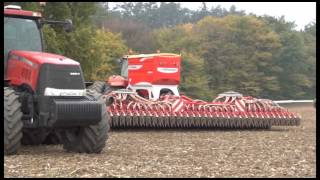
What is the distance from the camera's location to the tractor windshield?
849 centimetres

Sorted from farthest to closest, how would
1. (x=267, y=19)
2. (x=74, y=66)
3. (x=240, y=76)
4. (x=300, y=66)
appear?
1. (x=267, y=19)
2. (x=300, y=66)
3. (x=240, y=76)
4. (x=74, y=66)

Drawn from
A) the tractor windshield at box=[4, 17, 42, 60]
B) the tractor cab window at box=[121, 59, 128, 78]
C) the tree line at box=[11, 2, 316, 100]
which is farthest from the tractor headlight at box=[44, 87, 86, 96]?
the tree line at box=[11, 2, 316, 100]

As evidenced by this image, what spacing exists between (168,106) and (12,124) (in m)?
7.12

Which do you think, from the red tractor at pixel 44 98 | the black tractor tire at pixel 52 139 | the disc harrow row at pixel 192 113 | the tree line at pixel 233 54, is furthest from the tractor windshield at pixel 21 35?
the tree line at pixel 233 54

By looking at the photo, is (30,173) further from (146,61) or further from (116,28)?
(116,28)

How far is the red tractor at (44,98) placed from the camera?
24.9ft

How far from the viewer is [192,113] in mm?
14359

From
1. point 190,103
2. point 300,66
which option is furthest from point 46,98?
point 300,66

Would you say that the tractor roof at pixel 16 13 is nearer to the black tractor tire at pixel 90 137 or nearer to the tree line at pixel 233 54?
the black tractor tire at pixel 90 137

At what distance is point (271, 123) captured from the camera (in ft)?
49.5

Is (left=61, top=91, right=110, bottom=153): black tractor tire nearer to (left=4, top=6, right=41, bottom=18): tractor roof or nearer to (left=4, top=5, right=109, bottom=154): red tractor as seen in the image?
(left=4, top=5, right=109, bottom=154): red tractor

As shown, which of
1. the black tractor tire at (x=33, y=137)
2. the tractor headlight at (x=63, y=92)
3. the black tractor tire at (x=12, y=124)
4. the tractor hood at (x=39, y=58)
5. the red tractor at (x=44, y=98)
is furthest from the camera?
the black tractor tire at (x=33, y=137)

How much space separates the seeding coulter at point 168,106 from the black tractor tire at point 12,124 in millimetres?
5863

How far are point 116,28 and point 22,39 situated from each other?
51303mm
